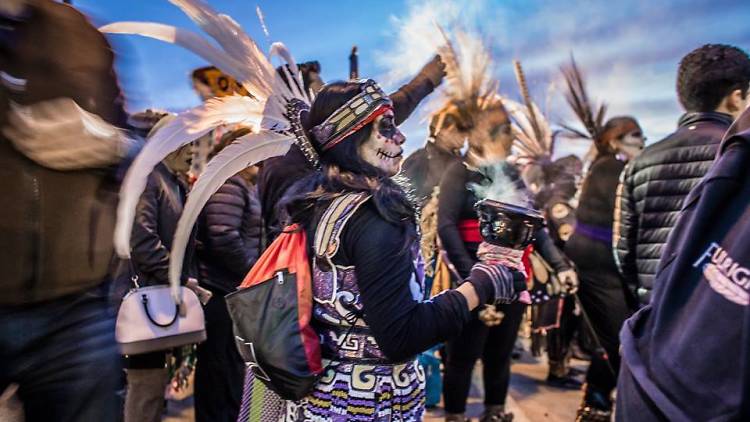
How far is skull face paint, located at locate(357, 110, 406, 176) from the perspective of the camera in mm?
1980

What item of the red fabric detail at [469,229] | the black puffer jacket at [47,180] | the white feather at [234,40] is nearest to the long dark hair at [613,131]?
the red fabric detail at [469,229]

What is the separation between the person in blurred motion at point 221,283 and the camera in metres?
3.56

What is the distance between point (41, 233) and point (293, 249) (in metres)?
0.69

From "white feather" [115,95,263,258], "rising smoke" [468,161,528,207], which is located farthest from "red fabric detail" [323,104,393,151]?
"rising smoke" [468,161,528,207]

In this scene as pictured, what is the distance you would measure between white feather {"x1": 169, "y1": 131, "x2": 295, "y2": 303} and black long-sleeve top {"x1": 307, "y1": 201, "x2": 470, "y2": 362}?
48 cm

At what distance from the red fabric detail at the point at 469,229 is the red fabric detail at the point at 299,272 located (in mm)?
2006

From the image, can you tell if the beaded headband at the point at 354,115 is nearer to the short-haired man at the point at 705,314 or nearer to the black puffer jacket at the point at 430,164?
the short-haired man at the point at 705,314

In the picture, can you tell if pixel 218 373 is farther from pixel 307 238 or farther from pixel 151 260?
pixel 307 238

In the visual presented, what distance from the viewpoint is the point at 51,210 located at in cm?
161

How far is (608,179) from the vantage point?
13.9 ft

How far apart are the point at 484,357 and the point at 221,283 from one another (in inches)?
68.5

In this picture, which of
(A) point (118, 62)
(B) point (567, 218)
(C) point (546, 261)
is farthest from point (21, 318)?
(B) point (567, 218)

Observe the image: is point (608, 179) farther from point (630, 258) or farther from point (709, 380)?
point (709, 380)

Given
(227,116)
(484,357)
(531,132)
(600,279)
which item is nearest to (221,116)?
(227,116)
